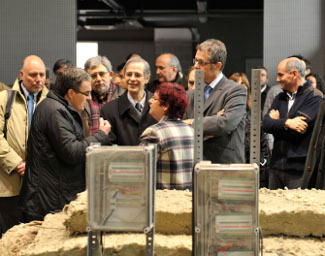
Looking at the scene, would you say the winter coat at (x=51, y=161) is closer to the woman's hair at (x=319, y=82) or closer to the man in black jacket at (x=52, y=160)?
the man in black jacket at (x=52, y=160)

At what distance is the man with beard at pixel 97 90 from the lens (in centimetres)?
441

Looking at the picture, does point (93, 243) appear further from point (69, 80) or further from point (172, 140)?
point (69, 80)

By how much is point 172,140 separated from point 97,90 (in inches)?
71.9

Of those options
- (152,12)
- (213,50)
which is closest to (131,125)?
(213,50)

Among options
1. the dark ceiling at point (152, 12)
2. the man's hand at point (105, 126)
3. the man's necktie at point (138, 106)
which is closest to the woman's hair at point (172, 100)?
the man's hand at point (105, 126)

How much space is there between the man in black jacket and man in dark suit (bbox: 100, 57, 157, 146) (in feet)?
1.17

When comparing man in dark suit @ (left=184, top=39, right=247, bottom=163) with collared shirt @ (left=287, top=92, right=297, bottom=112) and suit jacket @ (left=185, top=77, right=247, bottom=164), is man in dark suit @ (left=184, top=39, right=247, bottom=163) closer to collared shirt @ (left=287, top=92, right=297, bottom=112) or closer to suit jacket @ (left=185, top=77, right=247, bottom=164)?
suit jacket @ (left=185, top=77, right=247, bottom=164)

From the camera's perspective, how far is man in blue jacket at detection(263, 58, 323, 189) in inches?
170

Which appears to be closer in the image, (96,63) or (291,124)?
(291,124)

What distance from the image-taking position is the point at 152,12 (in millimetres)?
14359

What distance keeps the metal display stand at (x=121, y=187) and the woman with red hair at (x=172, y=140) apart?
1.06 meters

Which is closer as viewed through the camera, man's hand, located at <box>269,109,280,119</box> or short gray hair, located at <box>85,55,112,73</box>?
man's hand, located at <box>269,109,280,119</box>

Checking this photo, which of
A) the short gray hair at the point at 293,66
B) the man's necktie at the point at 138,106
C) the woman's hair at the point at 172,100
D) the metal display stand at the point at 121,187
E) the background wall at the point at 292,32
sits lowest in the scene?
the metal display stand at the point at 121,187

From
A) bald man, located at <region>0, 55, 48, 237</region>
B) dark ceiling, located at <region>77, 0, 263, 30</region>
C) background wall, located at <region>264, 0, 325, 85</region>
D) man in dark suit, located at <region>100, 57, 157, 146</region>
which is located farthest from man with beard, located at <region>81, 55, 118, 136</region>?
dark ceiling, located at <region>77, 0, 263, 30</region>
